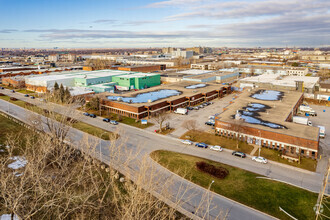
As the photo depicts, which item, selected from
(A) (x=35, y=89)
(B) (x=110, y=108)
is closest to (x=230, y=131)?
(B) (x=110, y=108)

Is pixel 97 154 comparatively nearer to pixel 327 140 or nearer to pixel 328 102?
pixel 327 140

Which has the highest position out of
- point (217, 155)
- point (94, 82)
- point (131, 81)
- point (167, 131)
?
point (131, 81)

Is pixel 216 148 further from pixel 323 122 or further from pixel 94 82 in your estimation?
pixel 94 82

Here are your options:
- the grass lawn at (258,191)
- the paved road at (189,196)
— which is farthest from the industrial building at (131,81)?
the grass lawn at (258,191)

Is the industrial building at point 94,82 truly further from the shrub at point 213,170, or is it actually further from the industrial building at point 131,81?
the shrub at point 213,170

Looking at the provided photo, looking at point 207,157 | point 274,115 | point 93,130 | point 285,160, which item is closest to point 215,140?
point 207,157

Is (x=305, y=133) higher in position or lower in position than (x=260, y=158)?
higher

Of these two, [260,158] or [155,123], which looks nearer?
[260,158]

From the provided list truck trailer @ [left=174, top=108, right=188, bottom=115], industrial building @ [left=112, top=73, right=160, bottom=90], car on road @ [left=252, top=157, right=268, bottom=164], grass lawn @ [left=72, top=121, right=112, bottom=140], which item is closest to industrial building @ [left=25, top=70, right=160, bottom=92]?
industrial building @ [left=112, top=73, right=160, bottom=90]
